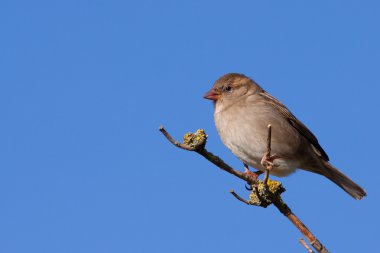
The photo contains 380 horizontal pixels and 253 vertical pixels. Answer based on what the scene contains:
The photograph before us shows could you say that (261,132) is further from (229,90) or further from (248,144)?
(229,90)

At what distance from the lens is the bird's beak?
7110 millimetres

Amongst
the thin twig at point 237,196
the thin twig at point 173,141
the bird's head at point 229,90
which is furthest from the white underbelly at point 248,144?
the thin twig at point 173,141

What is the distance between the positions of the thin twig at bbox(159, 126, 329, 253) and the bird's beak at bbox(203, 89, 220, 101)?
2990 mm

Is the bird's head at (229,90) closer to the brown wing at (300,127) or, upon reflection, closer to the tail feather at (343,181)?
the brown wing at (300,127)

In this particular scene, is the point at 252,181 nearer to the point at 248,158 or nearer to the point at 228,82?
the point at 248,158

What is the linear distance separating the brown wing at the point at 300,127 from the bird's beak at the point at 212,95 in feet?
2.09

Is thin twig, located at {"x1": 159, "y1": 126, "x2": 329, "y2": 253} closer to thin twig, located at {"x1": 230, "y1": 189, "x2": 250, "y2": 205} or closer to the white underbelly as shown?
thin twig, located at {"x1": 230, "y1": 189, "x2": 250, "y2": 205}

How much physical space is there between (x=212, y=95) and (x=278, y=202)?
10.3 feet

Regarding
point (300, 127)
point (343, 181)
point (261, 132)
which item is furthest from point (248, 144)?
point (343, 181)

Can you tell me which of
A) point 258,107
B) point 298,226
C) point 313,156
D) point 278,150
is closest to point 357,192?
point 313,156

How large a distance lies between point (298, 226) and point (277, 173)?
317 centimetres

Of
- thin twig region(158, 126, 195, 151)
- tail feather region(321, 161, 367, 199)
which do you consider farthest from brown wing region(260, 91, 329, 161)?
thin twig region(158, 126, 195, 151)

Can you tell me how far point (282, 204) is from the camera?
162 inches

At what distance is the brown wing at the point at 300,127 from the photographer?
7.25 m
